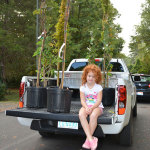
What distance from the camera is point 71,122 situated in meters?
3.56

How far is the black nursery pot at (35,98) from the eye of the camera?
13.6 ft

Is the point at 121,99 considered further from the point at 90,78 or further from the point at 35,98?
the point at 35,98

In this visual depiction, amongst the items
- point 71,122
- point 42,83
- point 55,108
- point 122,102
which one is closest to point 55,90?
point 55,108

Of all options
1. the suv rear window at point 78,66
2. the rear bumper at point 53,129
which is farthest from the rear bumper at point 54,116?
the suv rear window at point 78,66

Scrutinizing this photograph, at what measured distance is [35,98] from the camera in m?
4.16

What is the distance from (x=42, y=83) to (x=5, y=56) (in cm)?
1291

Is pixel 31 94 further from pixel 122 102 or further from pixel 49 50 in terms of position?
pixel 122 102

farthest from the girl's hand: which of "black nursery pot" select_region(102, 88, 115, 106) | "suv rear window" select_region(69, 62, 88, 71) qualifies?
"suv rear window" select_region(69, 62, 88, 71)

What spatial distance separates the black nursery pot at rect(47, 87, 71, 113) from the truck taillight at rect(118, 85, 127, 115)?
86 centimetres

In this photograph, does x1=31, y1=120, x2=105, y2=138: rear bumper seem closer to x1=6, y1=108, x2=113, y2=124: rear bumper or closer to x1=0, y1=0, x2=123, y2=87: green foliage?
x1=6, y1=108, x2=113, y2=124: rear bumper

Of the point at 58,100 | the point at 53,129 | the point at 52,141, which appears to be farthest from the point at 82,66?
the point at 53,129

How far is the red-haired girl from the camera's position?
343 centimetres

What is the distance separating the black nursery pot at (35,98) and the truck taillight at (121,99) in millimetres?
1466

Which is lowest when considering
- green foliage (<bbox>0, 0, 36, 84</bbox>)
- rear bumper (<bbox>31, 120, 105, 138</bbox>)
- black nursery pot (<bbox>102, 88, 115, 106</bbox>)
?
rear bumper (<bbox>31, 120, 105, 138</bbox>)
